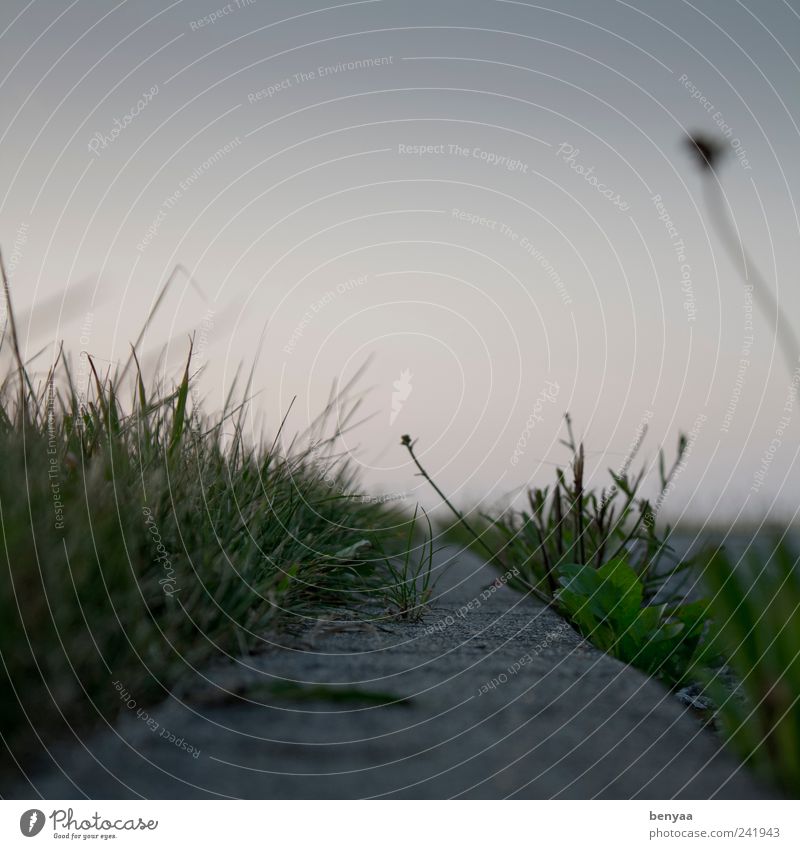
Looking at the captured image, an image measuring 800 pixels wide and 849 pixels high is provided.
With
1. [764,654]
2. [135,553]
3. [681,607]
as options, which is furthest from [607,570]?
[135,553]

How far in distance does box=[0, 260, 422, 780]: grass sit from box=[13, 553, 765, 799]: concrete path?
0.29 feet

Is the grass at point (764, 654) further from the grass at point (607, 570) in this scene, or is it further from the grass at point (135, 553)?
the grass at point (135, 553)

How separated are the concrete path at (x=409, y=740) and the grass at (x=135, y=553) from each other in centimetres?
9

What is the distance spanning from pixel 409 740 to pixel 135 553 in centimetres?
70

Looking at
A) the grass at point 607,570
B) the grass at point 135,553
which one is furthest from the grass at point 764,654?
the grass at point 135,553

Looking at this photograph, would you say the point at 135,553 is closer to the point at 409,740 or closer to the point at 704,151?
the point at 409,740

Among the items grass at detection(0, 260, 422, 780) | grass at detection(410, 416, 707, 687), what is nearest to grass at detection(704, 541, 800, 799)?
grass at detection(410, 416, 707, 687)

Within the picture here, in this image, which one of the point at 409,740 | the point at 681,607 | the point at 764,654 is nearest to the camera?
the point at 409,740

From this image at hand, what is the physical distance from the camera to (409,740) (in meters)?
1.34

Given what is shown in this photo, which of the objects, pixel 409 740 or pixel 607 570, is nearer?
pixel 409 740

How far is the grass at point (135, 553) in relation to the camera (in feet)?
4.59

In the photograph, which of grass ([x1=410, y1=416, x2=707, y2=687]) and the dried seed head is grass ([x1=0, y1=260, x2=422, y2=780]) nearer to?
grass ([x1=410, y1=416, x2=707, y2=687])
